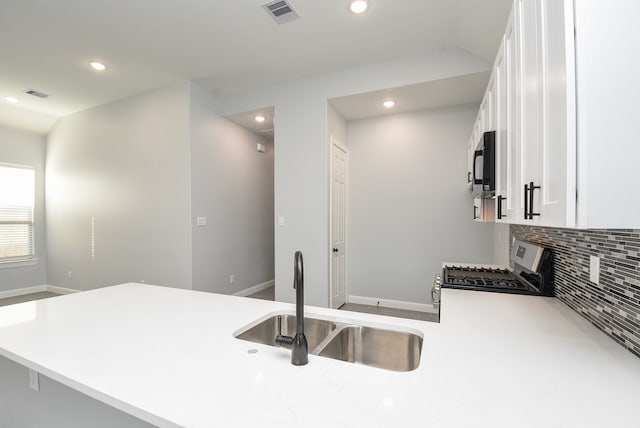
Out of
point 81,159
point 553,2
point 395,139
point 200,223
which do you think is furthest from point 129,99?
point 553,2

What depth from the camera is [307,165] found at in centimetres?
355

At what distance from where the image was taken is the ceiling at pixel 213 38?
7.88 feet

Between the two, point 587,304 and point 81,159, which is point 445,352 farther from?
point 81,159

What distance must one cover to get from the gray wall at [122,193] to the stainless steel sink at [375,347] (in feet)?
9.58

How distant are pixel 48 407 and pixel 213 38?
3.01 metres

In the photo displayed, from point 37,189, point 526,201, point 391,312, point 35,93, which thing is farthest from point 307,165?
point 37,189

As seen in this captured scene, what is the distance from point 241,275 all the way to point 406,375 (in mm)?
3995

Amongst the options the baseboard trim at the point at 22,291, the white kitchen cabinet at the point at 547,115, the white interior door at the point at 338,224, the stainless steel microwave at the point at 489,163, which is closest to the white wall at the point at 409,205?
the white interior door at the point at 338,224

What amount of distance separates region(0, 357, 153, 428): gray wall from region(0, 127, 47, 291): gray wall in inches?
189

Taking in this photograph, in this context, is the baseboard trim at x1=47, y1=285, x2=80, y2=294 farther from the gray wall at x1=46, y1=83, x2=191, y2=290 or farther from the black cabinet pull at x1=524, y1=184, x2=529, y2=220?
the black cabinet pull at x1=524, y1=184, x2=529, y2=220

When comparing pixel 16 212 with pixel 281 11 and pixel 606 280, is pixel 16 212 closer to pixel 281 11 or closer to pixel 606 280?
pixel 281 11

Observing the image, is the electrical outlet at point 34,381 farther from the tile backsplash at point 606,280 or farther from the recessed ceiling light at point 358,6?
the recessed ceiling light at point 358,6

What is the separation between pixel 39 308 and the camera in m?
1.42

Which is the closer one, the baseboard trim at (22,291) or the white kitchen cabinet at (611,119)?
the white kitchen cabinet at (611,119)
